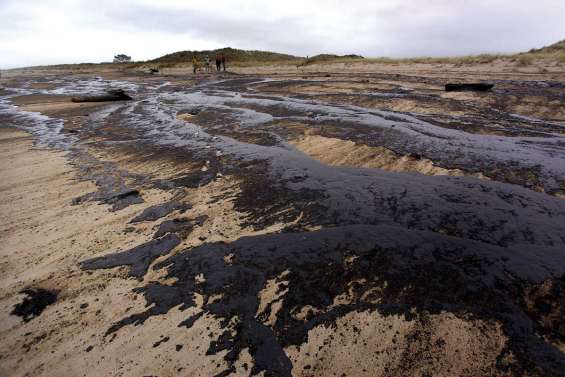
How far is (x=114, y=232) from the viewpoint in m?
4.41

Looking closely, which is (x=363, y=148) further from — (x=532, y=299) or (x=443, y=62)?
(x=443, y=62)

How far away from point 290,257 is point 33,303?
2593mm

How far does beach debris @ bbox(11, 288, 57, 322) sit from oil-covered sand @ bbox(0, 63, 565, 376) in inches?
0.6

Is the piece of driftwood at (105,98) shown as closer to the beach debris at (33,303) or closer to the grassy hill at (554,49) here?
the beach debris at (33,303)

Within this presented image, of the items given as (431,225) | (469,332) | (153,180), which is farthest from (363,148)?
(469,332)

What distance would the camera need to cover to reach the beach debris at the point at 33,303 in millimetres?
3105

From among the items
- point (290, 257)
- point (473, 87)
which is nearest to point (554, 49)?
point (473, 87)

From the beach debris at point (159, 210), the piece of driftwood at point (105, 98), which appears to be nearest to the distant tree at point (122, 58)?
the piece of driftwood at point (105, 98)

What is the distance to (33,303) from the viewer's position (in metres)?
3.22

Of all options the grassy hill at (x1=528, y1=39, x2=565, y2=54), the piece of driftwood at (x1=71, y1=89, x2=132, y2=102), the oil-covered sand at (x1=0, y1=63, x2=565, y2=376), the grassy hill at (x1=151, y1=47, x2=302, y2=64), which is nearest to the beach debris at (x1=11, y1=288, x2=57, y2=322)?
the oil-covered sand at (x1=0, y1=63, x2=565, y2=376)

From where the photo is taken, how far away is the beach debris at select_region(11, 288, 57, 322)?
10.2 ft

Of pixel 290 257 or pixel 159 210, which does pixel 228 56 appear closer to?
pixel 159 210

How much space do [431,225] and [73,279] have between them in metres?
4.29

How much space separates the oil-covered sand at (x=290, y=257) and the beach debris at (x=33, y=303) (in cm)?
2
